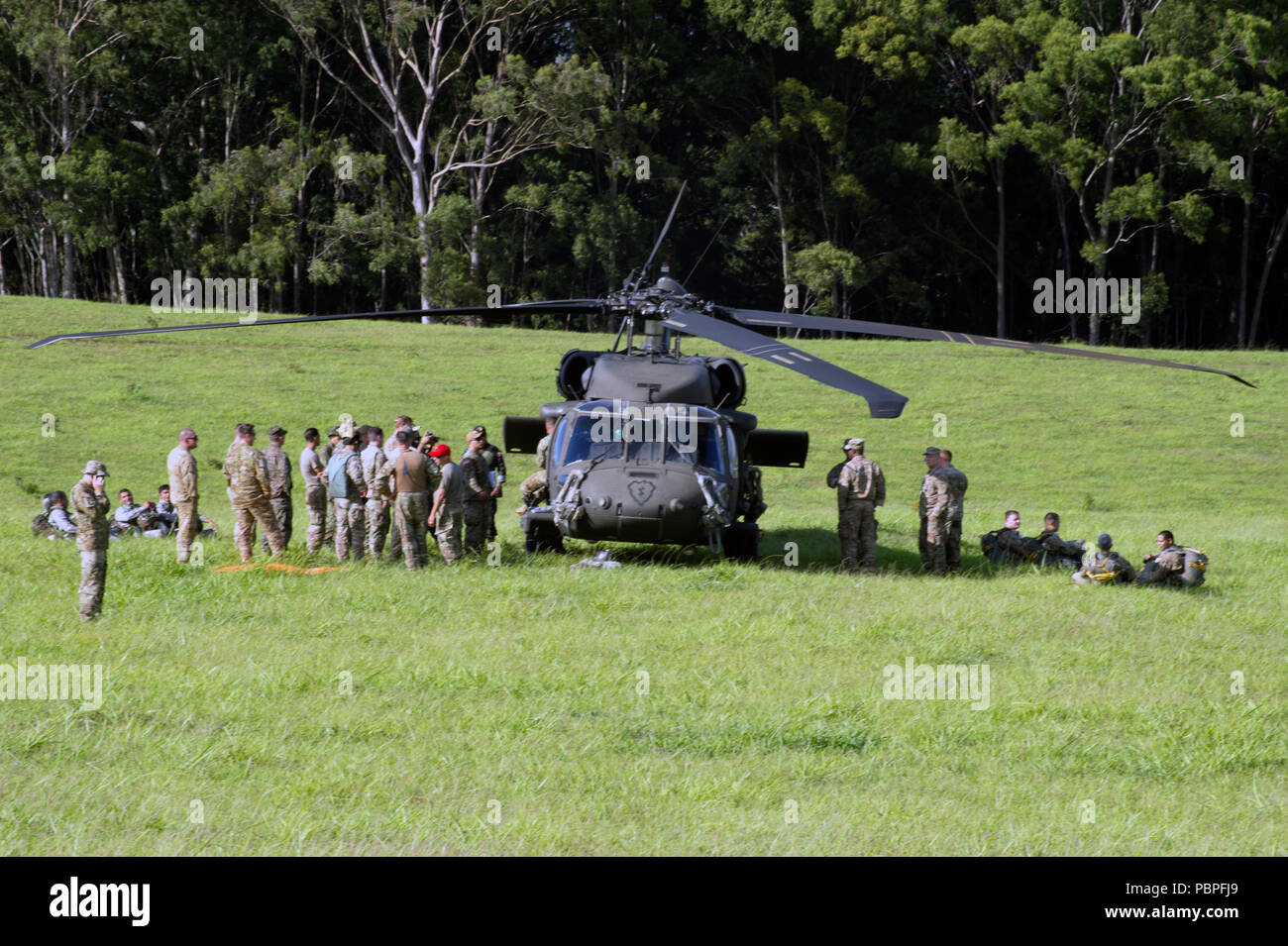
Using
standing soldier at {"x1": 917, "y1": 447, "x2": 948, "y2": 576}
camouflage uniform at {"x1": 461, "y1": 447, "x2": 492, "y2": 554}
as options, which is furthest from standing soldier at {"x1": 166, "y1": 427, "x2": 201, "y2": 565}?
standing soldier at {"x1": 917, "y1": 447, "x2": 948, "y2": 576}

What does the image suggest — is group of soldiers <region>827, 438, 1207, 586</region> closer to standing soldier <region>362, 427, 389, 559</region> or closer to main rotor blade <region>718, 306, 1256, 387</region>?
main rotor blade <region>718, 306, 1256, 387</region>

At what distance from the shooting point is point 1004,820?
626 cm

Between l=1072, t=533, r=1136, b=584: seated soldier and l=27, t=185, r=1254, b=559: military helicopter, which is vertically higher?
l=27, t=185, r=1254, b=559: military helicopter

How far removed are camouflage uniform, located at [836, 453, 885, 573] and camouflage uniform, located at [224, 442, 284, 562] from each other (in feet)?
20.4

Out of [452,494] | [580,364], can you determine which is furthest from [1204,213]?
[452,494]

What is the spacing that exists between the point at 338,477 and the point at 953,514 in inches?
269

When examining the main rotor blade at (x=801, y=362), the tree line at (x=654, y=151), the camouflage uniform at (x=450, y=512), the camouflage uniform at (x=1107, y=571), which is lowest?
the camouflage uniform at (x=1107, y=571)

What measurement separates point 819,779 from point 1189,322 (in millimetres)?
52521

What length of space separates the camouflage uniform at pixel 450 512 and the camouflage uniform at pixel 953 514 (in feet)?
17.8

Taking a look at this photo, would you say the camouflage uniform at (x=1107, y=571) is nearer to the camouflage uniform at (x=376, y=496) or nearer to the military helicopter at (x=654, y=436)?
the military helicopter at (x=654, y=436)

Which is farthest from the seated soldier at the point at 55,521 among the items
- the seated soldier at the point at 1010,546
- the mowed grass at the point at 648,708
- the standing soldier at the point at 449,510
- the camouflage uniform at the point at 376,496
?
the seated soldier at the point at 1010,546

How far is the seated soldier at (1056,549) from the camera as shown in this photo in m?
14.3

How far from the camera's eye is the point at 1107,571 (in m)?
13.2

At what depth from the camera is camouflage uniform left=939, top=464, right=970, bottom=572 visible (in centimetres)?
1412
